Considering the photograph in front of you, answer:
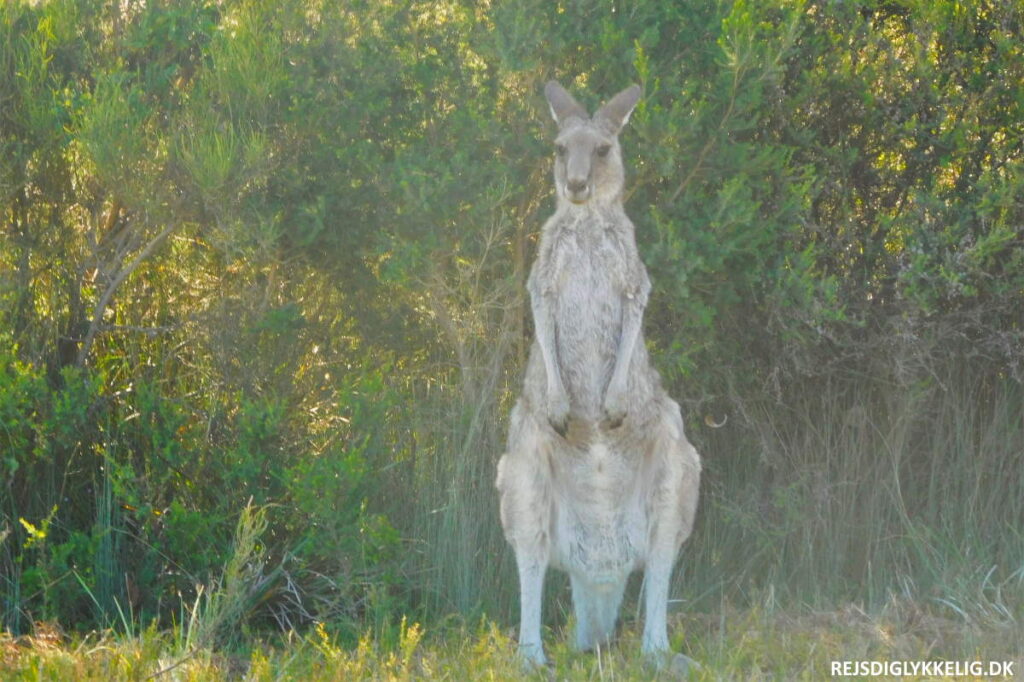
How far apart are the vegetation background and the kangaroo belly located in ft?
2.86

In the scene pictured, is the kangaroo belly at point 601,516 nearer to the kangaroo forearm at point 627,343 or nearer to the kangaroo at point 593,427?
the kangaroo at point 593,427

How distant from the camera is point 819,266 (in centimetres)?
693

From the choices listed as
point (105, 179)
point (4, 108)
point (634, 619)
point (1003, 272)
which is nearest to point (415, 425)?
point (634, 619)

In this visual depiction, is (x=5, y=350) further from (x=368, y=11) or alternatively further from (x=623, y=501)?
(x=623, y=501)

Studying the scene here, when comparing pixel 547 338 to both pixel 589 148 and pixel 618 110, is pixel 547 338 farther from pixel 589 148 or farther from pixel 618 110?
pixel 618 110

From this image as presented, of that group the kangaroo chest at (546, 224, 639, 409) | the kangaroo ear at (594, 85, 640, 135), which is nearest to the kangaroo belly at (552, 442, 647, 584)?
the kangaroo chest at (546, 224, 639, 409)

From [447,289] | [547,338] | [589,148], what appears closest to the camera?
[589,148]

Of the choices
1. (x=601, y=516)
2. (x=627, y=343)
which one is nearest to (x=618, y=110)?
(x=627, y=343)

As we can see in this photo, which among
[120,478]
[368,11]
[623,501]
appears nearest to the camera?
[623,501]

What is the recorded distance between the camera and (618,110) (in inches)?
226

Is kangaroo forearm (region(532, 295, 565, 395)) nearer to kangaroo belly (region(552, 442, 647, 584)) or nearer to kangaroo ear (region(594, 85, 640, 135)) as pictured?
kangaroo belly (region(552, 442, 647, 584))

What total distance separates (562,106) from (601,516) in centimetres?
175

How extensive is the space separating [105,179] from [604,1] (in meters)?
2.47

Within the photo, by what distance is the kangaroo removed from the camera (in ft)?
18.4
